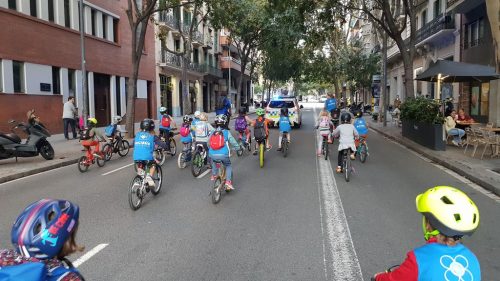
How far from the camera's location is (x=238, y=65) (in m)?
59.9

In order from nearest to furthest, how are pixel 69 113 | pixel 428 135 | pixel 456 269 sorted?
pixel 456 269, pixel 428 135, pixel 69 113

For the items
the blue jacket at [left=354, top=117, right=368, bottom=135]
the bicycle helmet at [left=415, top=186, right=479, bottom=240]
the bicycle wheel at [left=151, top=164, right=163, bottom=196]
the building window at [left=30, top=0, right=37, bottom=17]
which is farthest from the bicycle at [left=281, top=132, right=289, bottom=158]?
the building window at [left=30, top=0, right=37, bottom=17]

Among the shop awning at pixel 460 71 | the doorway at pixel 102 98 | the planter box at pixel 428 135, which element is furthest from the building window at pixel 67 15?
the shop awning at pixel 460 71

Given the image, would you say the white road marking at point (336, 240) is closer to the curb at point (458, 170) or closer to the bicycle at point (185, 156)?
the curb at point (458, 170)

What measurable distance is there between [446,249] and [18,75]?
65.0 ft

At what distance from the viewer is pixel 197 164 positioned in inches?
412

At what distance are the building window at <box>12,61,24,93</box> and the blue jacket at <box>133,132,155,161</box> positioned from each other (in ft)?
44.0

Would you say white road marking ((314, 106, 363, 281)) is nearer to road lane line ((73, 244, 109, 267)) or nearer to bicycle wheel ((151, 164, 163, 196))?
road lane line ((73, 244, 109, 267))

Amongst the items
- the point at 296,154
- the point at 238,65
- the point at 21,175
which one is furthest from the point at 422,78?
the point at 238,65

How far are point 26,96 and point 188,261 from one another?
1694 cm

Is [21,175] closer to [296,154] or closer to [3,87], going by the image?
[296,154]

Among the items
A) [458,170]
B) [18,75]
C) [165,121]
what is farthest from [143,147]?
[18,75]

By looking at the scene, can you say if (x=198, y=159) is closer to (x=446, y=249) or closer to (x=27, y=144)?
(x=27, y=144)

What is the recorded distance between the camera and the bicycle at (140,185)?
7.24 m
